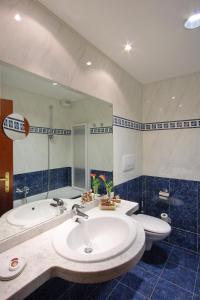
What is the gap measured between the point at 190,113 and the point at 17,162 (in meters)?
2.17

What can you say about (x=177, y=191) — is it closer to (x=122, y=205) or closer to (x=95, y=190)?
(x=122, y=205)

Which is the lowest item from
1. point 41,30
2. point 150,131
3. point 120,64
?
point 150,131

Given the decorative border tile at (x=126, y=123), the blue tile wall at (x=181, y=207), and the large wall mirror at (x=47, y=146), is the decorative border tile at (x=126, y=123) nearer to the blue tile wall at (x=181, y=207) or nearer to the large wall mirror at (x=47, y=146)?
the large wall mirror at (x=47, y=146)

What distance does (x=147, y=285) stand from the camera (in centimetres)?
171

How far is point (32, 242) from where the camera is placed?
109 centimetres

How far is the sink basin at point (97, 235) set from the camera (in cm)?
104

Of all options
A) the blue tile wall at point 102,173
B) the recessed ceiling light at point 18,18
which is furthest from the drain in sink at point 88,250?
the recessed ceiling light at point 18,18

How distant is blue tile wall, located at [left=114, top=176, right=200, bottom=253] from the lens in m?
2.26

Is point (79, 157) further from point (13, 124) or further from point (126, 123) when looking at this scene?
point (126, 123)

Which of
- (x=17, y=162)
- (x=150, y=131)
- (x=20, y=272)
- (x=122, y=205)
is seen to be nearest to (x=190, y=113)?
(x=150, y=131)

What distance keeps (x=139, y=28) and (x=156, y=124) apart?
4.51ft

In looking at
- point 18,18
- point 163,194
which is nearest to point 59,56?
point 18,18

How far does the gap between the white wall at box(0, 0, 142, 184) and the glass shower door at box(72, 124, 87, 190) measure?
0.38 meters

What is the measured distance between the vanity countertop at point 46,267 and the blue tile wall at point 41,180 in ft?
1.21
